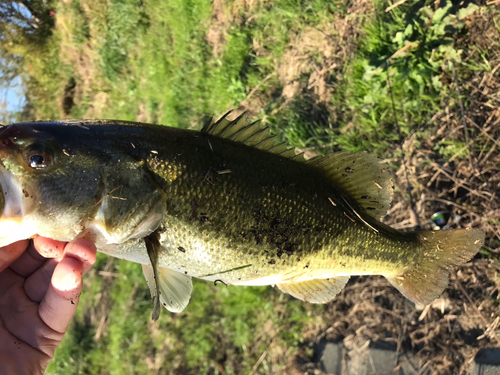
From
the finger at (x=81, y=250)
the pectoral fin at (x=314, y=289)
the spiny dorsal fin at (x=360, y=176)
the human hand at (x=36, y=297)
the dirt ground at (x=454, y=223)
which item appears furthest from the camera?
the dirt ground at (x=454, y=223)

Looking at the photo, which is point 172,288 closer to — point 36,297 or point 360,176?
point 36,297

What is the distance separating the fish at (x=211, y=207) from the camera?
1852 mm

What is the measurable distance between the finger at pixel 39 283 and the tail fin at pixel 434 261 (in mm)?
2658

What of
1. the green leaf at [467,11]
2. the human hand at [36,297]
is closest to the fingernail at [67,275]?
the human hand at [36,297]

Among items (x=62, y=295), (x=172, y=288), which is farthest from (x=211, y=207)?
(x=62, y=295)

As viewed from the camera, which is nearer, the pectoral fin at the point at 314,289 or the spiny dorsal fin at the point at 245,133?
the spiny dorsal fin at the point at 245,133

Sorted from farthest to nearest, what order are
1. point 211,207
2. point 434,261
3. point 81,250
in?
point 434,261 < point 81,250 < point 211,207

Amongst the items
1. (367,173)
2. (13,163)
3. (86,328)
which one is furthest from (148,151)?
(86,328)

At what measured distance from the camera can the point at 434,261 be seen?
2410 millimetres

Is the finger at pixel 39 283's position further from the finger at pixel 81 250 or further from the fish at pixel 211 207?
the fish at pixel 211 207

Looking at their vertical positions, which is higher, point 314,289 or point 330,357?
point 314,289

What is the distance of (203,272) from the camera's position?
85.3 inches

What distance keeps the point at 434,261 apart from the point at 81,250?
7.71 ft

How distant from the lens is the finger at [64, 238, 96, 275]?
2.08 metres
